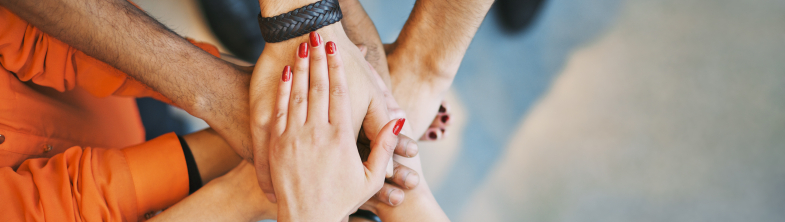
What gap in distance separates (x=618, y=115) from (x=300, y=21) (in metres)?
1.04

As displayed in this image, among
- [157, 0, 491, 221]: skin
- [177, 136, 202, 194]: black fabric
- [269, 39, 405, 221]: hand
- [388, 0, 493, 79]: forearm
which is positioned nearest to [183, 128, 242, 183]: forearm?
[177, 136, 202, 194]: black fabric

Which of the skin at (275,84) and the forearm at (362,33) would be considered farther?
the forearm at (362,33)

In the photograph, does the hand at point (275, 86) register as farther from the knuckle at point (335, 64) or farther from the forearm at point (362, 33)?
Result: the forearm at point (362, 33)

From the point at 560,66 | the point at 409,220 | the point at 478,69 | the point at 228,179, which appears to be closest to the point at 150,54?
the point at 228,179

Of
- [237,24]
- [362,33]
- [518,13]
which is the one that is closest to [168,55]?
[362,33]

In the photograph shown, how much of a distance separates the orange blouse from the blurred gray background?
0.57m

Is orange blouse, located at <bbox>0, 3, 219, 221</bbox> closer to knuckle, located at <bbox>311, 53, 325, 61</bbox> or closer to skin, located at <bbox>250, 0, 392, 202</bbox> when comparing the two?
skin, located at <bbox>250, 0, 392, 202</bbox>

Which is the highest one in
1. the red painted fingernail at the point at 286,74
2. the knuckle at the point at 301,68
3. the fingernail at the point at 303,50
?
the fingernail at the point at 303,50

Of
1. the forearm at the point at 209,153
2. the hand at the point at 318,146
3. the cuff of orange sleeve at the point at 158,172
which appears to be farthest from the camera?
the forearm at the point at 209,153

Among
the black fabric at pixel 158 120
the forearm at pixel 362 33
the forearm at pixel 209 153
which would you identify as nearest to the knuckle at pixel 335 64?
the forearm at pixel 362 33

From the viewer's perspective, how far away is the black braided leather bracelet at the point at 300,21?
764 mm

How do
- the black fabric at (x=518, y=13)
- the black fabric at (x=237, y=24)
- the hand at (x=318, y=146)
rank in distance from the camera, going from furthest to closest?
the black fabric at (x=237, y=24)
the black fabric at (x=518, y=13)
the hand at (x=318, y=146)

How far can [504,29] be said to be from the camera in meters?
1.28

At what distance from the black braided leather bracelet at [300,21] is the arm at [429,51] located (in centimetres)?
39
